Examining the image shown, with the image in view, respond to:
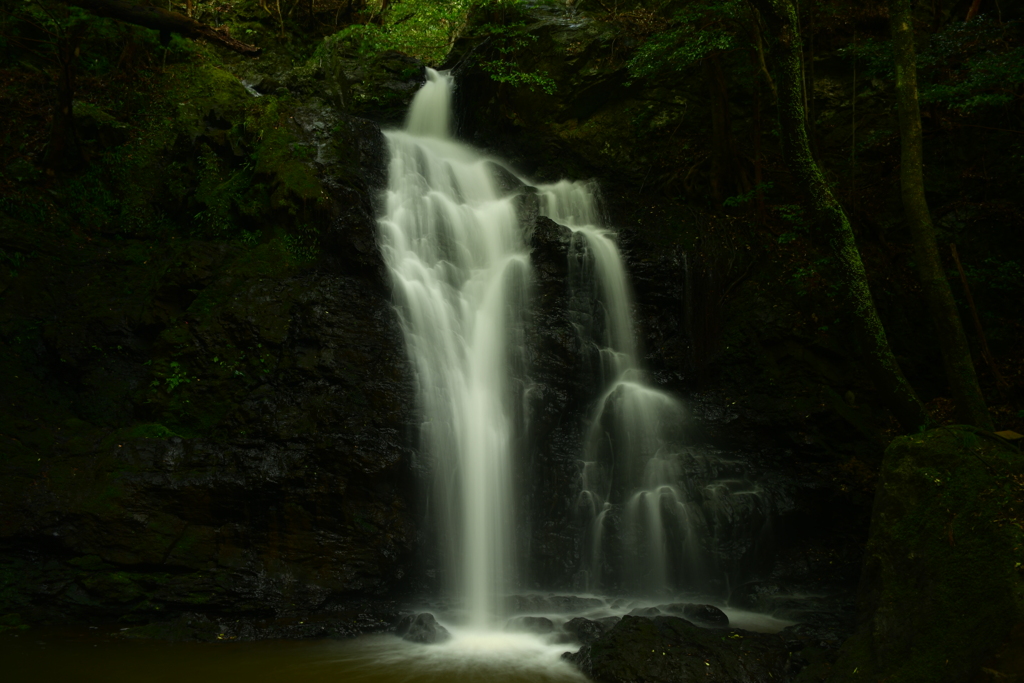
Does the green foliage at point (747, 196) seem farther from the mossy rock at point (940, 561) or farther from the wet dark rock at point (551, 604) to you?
the wet dark rock at point (551, 604)

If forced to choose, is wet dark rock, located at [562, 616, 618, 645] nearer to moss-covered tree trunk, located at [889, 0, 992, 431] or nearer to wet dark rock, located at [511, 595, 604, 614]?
wet dark rock, located at [511, 595, 604, 614]

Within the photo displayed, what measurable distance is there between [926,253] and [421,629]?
7151mm

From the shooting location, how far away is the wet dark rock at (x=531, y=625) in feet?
22.2

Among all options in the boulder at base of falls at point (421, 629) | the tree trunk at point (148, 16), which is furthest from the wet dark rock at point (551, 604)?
the tree trunk at point (148, 16)

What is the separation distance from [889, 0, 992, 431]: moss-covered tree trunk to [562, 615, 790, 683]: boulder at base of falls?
3549 mm

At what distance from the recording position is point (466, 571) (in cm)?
769

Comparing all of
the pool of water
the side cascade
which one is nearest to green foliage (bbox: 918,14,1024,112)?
the side cascade

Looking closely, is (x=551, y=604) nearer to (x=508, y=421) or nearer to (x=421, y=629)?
(x=421, y=629)

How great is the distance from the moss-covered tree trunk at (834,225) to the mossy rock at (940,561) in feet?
7.67

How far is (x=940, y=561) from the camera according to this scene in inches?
186

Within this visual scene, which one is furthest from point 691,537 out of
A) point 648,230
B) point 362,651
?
point 648,230

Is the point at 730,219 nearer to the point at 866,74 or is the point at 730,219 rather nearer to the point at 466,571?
the point at 866,74

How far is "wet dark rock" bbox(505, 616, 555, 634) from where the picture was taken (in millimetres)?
6762

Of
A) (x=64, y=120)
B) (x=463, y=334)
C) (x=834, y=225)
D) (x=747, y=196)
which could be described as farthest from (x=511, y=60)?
(x=834, y=225)
